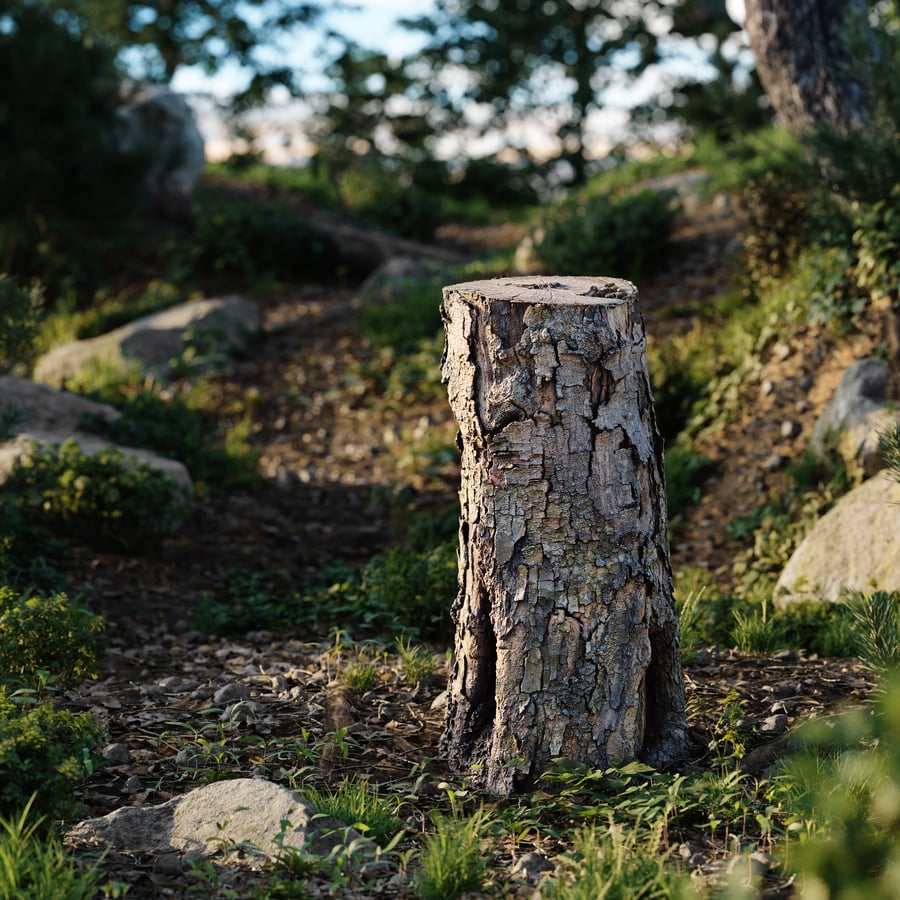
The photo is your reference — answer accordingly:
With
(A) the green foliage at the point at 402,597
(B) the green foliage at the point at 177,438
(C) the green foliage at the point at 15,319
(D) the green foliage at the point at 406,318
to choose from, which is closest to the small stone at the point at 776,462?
(A) the green foliage at the point at 402,597

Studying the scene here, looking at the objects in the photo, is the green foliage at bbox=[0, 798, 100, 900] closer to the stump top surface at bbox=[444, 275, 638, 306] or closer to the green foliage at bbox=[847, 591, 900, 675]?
the stump top surface at bbox=[444, 275, 638, 306]

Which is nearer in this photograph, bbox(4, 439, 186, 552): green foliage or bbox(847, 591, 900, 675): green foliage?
bbox(847, 591, 900, 675): green foliage

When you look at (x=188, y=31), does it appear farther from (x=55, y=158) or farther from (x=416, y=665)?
(x=416, y=665)

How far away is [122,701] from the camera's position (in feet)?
13.5

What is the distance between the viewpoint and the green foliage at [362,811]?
3.02 m

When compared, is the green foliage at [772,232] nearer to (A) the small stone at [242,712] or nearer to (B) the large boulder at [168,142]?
(A) the small stone at [242,712]

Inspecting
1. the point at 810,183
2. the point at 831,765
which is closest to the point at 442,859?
the point at 831,765

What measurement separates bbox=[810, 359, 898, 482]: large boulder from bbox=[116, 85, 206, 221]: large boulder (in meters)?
9.77

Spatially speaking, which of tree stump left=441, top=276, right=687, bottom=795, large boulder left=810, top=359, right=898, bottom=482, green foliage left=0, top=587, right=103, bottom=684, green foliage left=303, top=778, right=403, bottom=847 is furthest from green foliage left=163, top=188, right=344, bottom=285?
green foliage left=303, top=778, right=403, bottom=847

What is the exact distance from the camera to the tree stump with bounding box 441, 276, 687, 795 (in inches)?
129

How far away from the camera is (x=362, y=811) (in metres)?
3.04

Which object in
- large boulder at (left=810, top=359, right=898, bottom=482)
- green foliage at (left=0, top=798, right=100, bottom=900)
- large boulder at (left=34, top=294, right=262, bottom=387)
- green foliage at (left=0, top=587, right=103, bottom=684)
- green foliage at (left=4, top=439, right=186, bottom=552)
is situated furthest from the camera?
large boulder at (left=34, top=294, right=262, bottom=387)

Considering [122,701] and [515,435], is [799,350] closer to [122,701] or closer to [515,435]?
[515,435]

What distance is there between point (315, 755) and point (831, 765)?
65.4 inches
